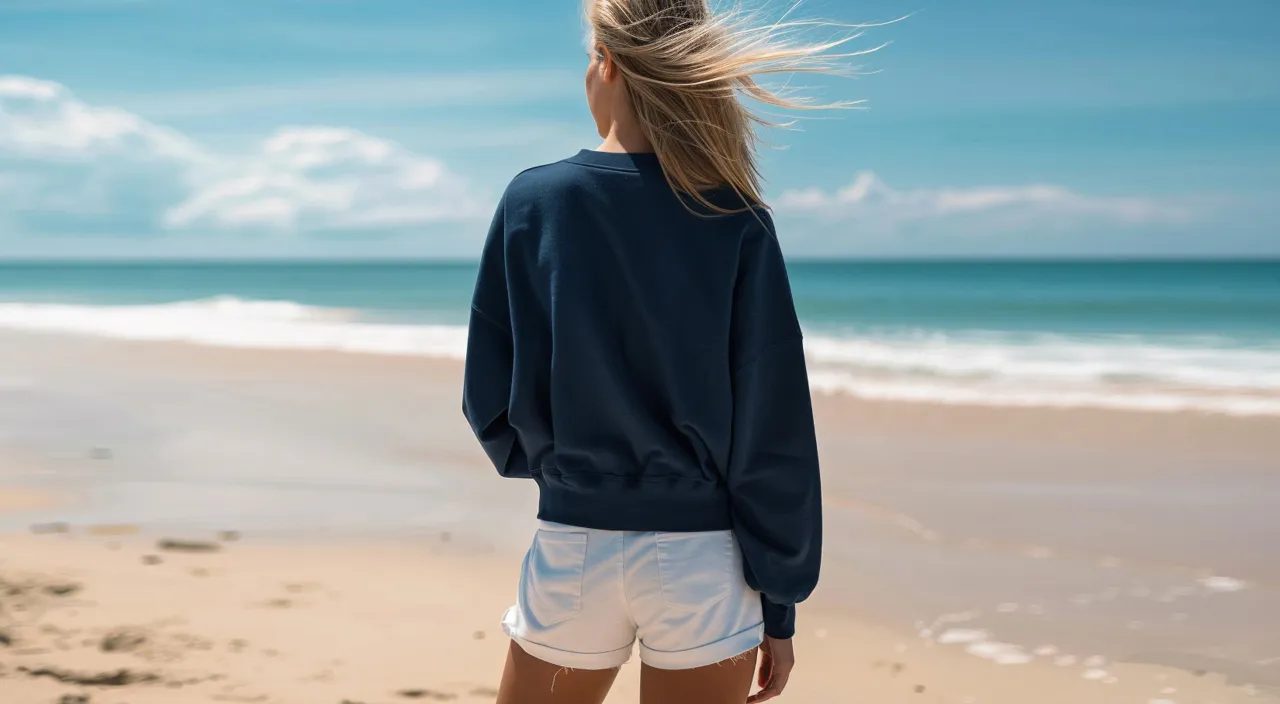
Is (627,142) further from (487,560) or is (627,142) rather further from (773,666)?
(487,560)

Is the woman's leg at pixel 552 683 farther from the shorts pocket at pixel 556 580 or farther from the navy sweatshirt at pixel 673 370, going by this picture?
the navy sweatshirt at pixel 673 370

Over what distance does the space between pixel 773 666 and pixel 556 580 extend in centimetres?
36

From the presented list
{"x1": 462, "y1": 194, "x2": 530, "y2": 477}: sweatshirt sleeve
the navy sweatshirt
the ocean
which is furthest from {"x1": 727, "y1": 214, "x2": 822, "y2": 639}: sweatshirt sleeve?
the ocean

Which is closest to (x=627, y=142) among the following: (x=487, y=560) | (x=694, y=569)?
(x=694, y=569)

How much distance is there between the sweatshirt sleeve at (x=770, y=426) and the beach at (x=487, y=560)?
2.10m

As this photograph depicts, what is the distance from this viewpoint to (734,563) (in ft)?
4.82

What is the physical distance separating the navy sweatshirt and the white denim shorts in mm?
28

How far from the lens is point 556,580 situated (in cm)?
147

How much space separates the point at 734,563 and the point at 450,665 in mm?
2361

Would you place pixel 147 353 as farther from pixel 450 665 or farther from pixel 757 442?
pixel 757 442

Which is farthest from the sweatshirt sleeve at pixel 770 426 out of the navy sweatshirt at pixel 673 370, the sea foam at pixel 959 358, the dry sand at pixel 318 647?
the sea foam at pixel 959 358

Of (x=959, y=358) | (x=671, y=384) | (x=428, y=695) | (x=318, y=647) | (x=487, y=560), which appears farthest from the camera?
(x=959, y=358)

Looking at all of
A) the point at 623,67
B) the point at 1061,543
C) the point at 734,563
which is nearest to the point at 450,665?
the point at 734,563

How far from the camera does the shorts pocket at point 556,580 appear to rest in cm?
146
